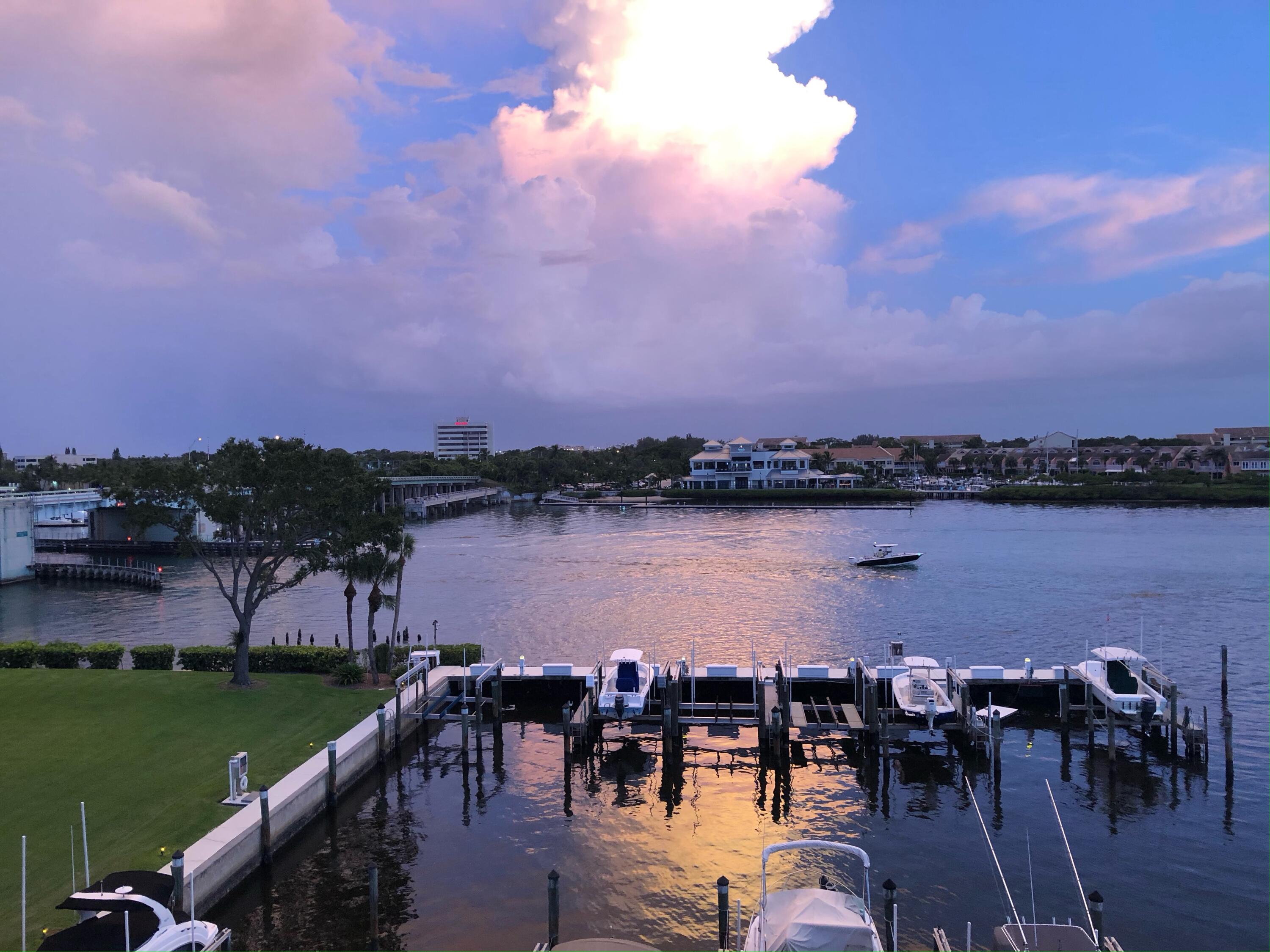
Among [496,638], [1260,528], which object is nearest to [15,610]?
[496,638]

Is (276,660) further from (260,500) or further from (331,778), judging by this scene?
(331,778)

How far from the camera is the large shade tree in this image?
1193 inches

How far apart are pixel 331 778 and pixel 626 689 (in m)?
10.7

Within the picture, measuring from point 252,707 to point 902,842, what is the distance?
21.0m

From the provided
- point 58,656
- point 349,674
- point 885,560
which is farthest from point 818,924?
point 885,560

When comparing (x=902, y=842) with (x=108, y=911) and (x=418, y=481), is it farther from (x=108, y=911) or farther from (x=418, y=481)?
(x=418, y=481)

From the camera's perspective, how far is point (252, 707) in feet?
88.4

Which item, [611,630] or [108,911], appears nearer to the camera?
[108,911]

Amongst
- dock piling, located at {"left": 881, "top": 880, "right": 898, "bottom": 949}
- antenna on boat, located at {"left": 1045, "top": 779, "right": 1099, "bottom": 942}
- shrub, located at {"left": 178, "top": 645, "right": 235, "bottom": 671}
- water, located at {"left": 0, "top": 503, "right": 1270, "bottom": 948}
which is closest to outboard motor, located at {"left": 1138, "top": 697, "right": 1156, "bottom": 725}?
water, located at {"left": 0, "top": 503, "right": 1270, "bottom": 948}

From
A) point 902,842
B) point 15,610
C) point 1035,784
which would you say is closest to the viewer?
point 902,842

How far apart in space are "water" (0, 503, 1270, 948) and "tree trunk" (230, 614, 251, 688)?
7337mm

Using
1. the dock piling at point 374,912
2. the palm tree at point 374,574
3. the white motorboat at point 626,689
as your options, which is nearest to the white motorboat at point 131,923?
the dock piling at point 374,912

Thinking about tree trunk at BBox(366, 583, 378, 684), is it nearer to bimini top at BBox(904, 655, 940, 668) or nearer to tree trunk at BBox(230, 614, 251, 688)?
tree trunk at BBox(230, 614, 251, 688)

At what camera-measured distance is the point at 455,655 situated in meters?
35.5
